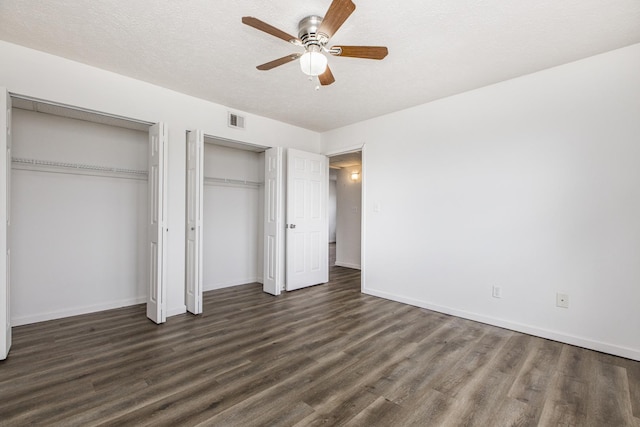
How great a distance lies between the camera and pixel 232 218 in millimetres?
4867

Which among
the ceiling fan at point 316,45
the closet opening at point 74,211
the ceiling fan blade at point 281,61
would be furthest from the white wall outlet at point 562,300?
the closet opening at point 74,211

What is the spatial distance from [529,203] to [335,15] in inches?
104

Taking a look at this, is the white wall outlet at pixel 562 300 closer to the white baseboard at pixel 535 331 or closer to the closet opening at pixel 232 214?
the white baseboard at pixel 535 331

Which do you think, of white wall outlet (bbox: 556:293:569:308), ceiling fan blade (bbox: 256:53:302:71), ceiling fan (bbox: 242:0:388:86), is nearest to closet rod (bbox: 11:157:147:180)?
ceiling fan blade (bbox: 256:53:302:71)

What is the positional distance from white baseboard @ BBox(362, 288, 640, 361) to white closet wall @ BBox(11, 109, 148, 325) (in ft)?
12.1

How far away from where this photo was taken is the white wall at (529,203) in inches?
102

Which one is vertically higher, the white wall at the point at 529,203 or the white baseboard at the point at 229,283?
the white wall at the point at 529,203

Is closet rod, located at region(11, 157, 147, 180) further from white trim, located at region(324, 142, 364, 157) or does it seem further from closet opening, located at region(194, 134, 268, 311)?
white trim, located at region(324, 142, 364, 157)

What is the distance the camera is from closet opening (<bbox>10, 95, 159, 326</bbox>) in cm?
316

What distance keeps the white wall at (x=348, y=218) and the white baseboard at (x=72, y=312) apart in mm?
4060

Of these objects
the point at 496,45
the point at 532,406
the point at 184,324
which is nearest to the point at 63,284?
the point at 184,324

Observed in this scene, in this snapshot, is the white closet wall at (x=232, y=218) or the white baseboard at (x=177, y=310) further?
the white closet wall at (x=232, y=218)

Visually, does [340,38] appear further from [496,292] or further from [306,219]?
[496,292]

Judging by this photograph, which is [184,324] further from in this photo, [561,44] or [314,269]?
[561,44]
